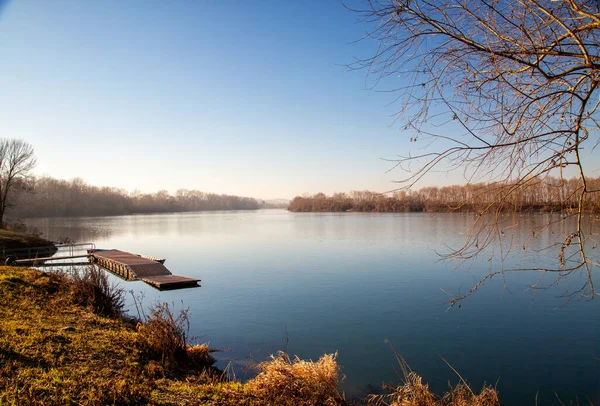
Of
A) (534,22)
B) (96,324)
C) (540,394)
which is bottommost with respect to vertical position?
(540,394)

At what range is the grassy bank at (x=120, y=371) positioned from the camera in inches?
162

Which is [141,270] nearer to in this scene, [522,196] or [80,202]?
[522,196]

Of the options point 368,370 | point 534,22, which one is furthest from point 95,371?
point 534,22

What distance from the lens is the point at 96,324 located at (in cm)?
706

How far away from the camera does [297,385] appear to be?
5.25 metres

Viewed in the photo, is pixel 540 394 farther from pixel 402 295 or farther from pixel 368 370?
pixel 402 295

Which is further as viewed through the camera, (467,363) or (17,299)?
(467,363)

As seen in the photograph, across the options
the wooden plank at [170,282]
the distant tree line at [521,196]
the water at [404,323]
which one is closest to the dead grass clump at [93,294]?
the water at [404,323]

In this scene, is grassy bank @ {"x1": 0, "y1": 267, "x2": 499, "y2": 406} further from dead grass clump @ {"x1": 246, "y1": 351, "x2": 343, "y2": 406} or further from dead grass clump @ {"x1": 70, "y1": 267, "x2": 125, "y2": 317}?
dead grass clump @ {"x1": 70, "y1": 267, "x2": 125, "y2": 317}

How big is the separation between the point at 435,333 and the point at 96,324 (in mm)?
7748

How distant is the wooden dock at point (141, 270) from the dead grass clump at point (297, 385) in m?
11.6

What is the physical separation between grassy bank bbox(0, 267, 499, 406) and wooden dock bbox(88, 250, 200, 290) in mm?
8621

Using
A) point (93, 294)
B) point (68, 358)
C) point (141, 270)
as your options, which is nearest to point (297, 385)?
point (68, 358)

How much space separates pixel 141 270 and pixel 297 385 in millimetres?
15935
